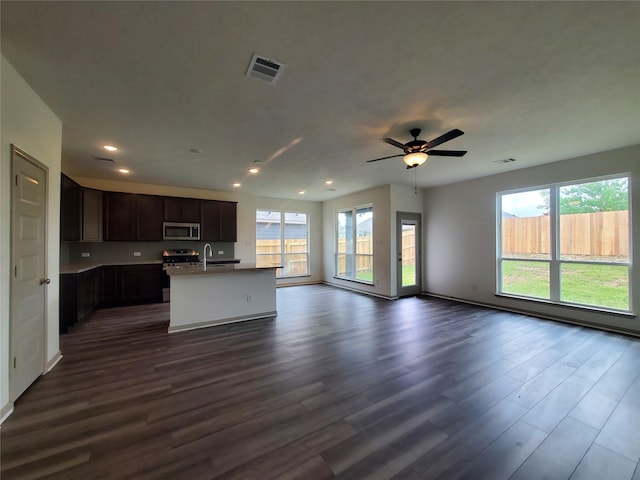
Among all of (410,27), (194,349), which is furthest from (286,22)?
(194,349)

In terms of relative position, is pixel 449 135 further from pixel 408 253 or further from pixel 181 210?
pixel 181 210

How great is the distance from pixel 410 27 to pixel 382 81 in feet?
1.89

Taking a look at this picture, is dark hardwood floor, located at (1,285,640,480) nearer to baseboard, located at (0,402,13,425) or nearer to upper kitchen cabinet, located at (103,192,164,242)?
baseboard, located at (0,402,13,425)

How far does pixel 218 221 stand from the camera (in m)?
6.96

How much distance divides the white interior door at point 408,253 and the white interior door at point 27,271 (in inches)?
239

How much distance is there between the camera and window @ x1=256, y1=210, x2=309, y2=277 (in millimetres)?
8031

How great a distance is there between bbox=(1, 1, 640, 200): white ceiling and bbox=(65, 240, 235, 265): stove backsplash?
8.57ft

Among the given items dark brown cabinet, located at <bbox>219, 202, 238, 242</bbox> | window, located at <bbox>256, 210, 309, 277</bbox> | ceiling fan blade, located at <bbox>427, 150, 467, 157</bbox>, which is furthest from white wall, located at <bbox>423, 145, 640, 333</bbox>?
dark brown cabinet, located at <bbox>219, 202, 238, 242</bbox>

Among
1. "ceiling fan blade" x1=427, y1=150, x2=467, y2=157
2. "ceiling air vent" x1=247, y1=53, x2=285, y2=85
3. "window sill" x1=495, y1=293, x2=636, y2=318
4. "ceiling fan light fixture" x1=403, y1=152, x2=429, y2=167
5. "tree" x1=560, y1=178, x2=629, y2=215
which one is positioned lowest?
"window sill" x1=495, y1=293, x2=636, y2=318

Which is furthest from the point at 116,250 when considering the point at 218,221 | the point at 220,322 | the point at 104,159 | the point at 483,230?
the point at 483,230

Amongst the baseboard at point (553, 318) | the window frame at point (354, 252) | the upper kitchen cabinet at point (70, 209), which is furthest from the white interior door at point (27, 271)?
the baseboard at point (553, 318)

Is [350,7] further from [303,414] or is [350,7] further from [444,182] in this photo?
[444,182]

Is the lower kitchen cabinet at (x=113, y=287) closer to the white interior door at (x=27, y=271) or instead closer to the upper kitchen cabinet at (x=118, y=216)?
the upper kitchen cabinet at (x=118, y=216)

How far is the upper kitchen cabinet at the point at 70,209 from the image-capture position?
4.35m
